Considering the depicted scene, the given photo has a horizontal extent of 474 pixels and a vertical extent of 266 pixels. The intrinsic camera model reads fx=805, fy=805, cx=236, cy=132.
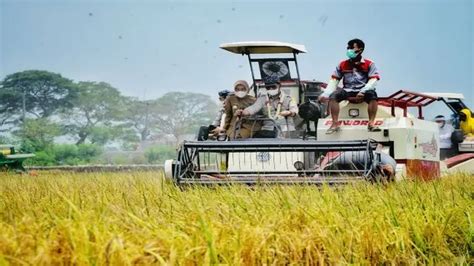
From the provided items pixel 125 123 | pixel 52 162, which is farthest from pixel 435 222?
pixel 125 123

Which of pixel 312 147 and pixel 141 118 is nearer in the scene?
pixel 312 147

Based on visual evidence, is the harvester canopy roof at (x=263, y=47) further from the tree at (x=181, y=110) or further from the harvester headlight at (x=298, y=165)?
the tree at (x=181, y=110)

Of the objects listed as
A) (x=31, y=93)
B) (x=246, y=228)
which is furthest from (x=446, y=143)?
(x=31, y=93)

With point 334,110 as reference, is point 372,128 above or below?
below

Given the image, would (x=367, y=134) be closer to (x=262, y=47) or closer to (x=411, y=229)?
(x=262, y=47)

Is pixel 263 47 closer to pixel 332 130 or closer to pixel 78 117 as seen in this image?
pixel 332 130

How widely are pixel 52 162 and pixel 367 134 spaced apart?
985 inches

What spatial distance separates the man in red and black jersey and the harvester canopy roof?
3.96ft

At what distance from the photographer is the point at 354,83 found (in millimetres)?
9977

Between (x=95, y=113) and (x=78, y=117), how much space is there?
229cm

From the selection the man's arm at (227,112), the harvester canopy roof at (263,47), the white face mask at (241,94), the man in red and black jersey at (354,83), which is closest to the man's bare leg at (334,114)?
the man in red and black jersey at (354,83)

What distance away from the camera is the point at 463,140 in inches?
603

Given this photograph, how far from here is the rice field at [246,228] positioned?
3986mm

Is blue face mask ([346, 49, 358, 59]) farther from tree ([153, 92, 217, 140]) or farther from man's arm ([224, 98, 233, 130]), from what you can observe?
tree ([153, 92, 217, 140])
